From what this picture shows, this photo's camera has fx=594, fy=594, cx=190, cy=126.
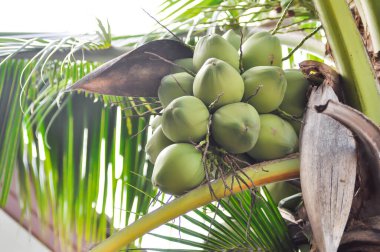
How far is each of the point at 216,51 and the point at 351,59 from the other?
22 centimetres

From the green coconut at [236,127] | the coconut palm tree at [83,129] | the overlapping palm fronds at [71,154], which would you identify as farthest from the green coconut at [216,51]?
the overlapping palm fronds at [71,154]

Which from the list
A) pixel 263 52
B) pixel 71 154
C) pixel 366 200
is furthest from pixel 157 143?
pixel 71 154

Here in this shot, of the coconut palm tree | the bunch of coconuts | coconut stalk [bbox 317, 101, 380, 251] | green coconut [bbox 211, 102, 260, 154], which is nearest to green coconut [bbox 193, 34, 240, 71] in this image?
the bunch of coconuts

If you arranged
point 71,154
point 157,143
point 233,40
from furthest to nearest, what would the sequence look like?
point 71,154 → point 233,40 → point 157,143

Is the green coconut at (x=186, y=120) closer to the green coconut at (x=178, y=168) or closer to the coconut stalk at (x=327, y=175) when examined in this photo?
the green coconut at (x=178, y=168)

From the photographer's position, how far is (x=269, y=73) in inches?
35.9

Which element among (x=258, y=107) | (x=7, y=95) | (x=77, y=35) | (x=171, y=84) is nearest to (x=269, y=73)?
(x=258, y=107)

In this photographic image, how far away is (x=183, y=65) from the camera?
1009 mm

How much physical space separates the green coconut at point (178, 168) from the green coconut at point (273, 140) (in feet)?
0.34

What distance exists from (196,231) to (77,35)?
720mm

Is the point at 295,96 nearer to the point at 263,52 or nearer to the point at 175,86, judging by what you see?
the point at 263,52

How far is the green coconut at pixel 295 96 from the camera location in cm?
97

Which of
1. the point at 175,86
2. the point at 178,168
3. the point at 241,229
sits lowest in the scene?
the point at 241,229

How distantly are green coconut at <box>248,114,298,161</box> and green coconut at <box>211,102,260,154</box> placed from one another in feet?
0.11
